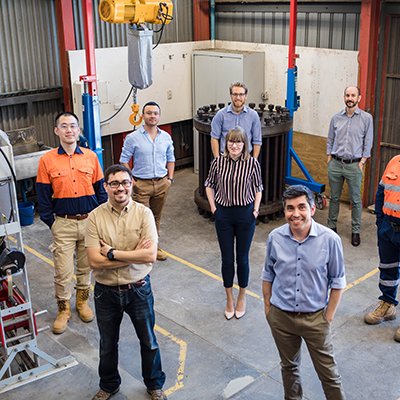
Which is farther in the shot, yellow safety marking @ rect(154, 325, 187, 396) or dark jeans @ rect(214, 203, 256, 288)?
dark jeans @ rect(214, 203, 256, 288)

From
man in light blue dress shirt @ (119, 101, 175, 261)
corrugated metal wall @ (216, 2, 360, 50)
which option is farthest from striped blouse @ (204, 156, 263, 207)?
corrugated metal wall @ (216, 2, 360, 50)

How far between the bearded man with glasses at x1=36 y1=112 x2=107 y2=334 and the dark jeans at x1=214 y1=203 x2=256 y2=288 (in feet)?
3.91

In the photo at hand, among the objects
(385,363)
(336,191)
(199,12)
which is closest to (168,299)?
(385,363)

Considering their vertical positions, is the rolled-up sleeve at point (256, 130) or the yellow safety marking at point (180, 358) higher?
the rolled-up sleeve at point (256, 130)

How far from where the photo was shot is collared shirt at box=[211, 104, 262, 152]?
705 centimetres

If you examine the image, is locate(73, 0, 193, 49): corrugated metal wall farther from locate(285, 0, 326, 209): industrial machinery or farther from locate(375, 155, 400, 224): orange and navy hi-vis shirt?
locate(375, 155, 400, 224): orange and navy hi-vis shirt

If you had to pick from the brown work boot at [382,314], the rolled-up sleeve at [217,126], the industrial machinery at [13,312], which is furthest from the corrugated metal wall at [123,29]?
the brown work boot at [382,314]

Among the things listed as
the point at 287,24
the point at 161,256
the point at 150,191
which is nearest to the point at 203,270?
the point at 161,256

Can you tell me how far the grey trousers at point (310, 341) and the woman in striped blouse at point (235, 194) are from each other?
5.01ft

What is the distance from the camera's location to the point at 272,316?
3959 millimetres

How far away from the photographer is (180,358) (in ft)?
16.9

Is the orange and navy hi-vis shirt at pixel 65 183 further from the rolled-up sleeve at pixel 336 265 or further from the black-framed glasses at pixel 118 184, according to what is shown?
the rolled-up sleeve at pixel 336 265

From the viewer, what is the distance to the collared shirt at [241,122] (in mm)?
7051

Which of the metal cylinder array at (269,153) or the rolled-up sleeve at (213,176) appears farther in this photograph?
the metal cylinder array at (269,153)
